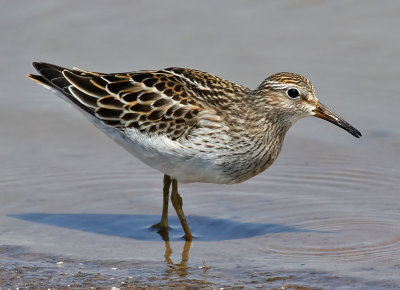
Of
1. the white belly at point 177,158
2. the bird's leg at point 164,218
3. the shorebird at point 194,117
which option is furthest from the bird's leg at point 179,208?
the white belly at point 177,158

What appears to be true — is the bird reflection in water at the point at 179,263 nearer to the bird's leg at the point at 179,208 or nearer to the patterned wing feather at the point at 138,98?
the bird's leg at the point at 179,208

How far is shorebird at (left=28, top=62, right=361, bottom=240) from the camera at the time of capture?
908 cm

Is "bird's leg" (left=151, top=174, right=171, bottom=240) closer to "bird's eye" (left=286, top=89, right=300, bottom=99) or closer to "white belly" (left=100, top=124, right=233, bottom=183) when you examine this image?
"white belly" (left=100, top=124, right=233, bottom=183)

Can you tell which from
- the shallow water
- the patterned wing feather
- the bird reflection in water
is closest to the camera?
the bird reflection in water

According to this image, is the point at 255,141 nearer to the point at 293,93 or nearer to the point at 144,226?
the point at 293,93

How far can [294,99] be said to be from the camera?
927 cm

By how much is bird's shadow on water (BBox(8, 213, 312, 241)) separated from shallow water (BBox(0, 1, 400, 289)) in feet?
0.08

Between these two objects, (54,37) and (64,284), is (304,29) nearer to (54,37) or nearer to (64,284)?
(54,37)

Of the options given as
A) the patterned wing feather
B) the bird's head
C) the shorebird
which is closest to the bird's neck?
the shorebird

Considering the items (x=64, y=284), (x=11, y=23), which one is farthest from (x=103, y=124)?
(x=11, y=23)

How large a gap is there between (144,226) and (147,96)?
1517mm

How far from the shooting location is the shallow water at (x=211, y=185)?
8.26 metres

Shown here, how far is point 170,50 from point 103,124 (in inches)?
170

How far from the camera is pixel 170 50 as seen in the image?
13.6m
